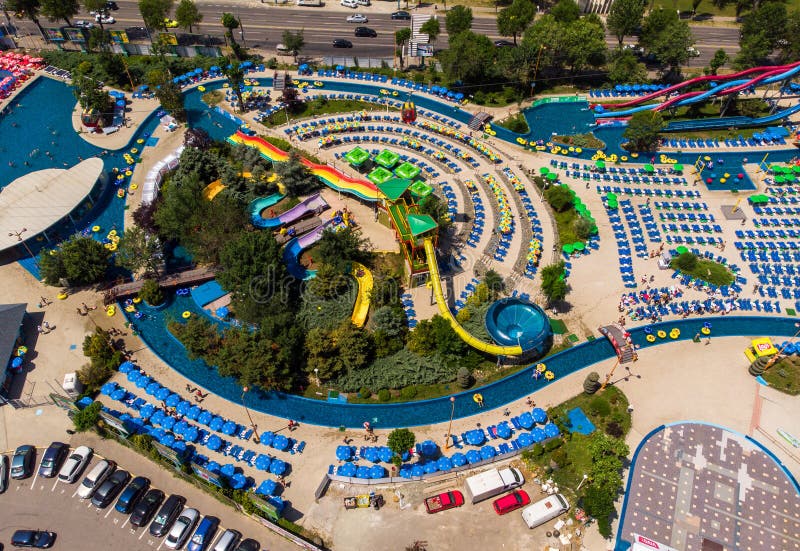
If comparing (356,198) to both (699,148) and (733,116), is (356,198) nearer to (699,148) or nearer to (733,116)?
(699,148)

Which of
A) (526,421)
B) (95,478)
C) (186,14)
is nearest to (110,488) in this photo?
(95,478)

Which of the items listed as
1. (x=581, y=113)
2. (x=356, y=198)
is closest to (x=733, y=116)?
(x=581, y=113)

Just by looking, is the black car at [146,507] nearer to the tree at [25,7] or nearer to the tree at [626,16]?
the tree at [25,7]

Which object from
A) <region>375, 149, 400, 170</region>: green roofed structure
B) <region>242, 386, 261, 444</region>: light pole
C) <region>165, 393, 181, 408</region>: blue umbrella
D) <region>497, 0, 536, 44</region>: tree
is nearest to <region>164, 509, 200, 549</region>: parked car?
<region>242, 386, 261, 444</region>: light pole

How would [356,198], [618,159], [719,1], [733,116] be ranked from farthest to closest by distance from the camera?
[719,1], [733,116], [618,159], [356,198]

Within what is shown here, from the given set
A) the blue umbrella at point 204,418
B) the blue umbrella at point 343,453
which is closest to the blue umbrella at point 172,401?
the blue umbrella at point 204,418

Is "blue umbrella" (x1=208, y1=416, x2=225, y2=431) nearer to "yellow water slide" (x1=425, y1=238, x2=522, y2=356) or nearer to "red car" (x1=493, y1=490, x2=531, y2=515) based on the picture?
"yellow water slide" (x1=425, y1=238, x2=522, y2=356)
